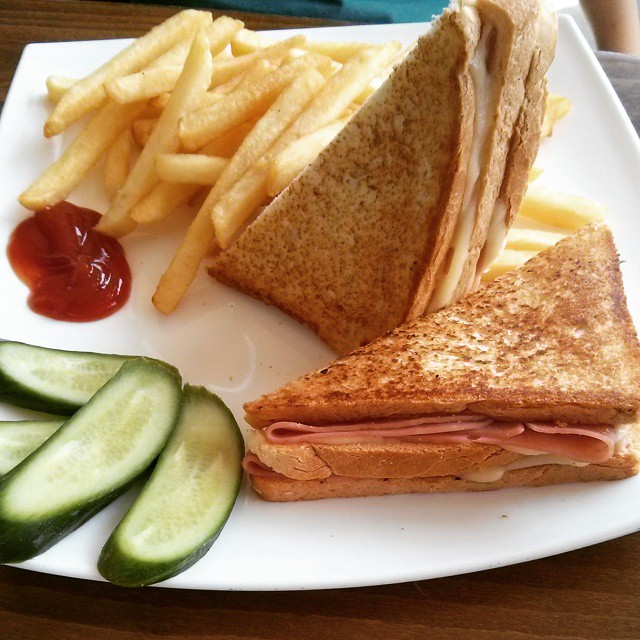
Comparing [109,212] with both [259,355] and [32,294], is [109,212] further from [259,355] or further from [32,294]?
[259,355]

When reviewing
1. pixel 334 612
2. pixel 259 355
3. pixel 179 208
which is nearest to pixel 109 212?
pixel 179 208

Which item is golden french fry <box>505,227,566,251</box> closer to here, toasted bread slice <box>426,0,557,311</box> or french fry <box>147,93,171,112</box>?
toasted bread slice <box>426,0,557,311</box>

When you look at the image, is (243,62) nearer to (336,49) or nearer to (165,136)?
(336,49)

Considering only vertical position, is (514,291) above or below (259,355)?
above

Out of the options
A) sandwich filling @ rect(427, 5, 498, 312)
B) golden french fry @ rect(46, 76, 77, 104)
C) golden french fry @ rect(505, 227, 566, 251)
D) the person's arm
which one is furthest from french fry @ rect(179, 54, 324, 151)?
the person's arm

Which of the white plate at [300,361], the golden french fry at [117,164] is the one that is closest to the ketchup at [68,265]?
the white plate at [300,361]

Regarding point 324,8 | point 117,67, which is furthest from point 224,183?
point 324,8
